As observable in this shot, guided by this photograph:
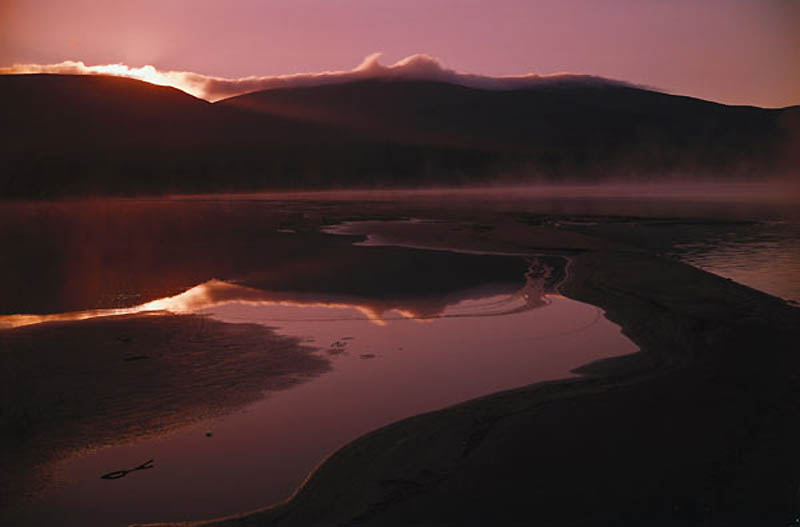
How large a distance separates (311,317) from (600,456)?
7.49m

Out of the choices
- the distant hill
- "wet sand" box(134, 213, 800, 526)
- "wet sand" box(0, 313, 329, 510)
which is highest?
the distant hill

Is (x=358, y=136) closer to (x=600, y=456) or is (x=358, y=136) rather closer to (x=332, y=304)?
(x=332, y=304)

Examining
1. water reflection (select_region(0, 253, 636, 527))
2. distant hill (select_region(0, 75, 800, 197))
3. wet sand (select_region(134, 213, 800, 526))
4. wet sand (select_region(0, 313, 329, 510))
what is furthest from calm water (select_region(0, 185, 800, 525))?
distant hill (select_region(0, 75, 800, 197))

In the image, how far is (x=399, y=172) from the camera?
3868 inches

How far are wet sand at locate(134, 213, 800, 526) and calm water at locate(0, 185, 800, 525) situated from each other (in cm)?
57

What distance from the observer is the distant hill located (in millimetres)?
94125

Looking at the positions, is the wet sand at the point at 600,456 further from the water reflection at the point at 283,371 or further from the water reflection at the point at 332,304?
the water reflection at the point at 332,304

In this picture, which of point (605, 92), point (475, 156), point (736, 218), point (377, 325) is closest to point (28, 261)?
point (377, 325)

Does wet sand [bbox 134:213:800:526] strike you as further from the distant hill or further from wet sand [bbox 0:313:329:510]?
the distant hill

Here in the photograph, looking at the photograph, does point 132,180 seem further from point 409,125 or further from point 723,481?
point 723,481

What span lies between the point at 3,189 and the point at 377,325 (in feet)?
263

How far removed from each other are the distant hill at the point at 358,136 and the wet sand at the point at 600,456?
7969 centimetres

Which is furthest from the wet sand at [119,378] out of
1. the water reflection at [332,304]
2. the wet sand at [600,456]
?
the wet sand at [600,456]

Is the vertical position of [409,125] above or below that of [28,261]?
above
